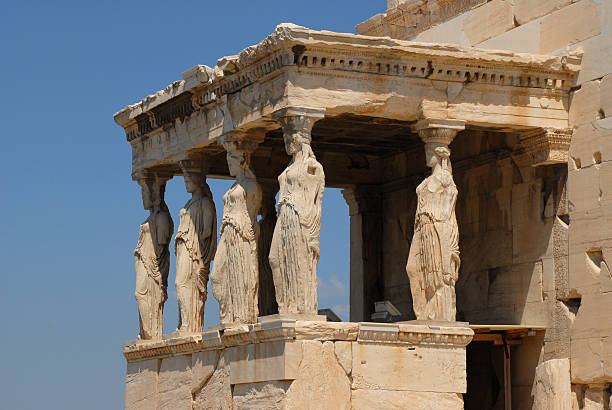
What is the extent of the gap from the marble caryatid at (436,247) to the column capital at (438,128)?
6 centimetres

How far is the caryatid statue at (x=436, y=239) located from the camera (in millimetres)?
14211

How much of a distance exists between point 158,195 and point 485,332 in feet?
15.5

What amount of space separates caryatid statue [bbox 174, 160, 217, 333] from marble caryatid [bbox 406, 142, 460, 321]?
289 cm

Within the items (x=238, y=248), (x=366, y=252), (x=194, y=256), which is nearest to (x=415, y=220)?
(x=238, y=248)

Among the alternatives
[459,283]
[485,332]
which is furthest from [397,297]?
[485,332]

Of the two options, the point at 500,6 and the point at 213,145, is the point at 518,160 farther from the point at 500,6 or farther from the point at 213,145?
the point at 213,145

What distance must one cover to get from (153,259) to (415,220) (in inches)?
166

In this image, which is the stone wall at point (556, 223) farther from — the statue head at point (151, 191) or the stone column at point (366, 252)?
the statue head at point (151, 191)

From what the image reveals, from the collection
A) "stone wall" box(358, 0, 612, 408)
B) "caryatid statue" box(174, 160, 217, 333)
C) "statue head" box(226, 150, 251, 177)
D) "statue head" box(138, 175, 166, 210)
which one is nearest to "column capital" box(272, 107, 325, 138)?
"statue head" box(226, 150, 251, 177)

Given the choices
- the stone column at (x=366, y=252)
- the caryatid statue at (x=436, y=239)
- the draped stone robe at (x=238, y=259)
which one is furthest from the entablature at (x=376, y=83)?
the stone column at (x=366, y=252)

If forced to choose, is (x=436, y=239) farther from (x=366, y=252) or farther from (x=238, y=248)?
(x=366, y=252)

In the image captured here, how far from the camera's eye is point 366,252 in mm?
18578

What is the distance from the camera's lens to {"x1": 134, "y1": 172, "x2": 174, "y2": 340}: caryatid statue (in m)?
17.3

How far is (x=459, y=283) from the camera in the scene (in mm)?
16734
